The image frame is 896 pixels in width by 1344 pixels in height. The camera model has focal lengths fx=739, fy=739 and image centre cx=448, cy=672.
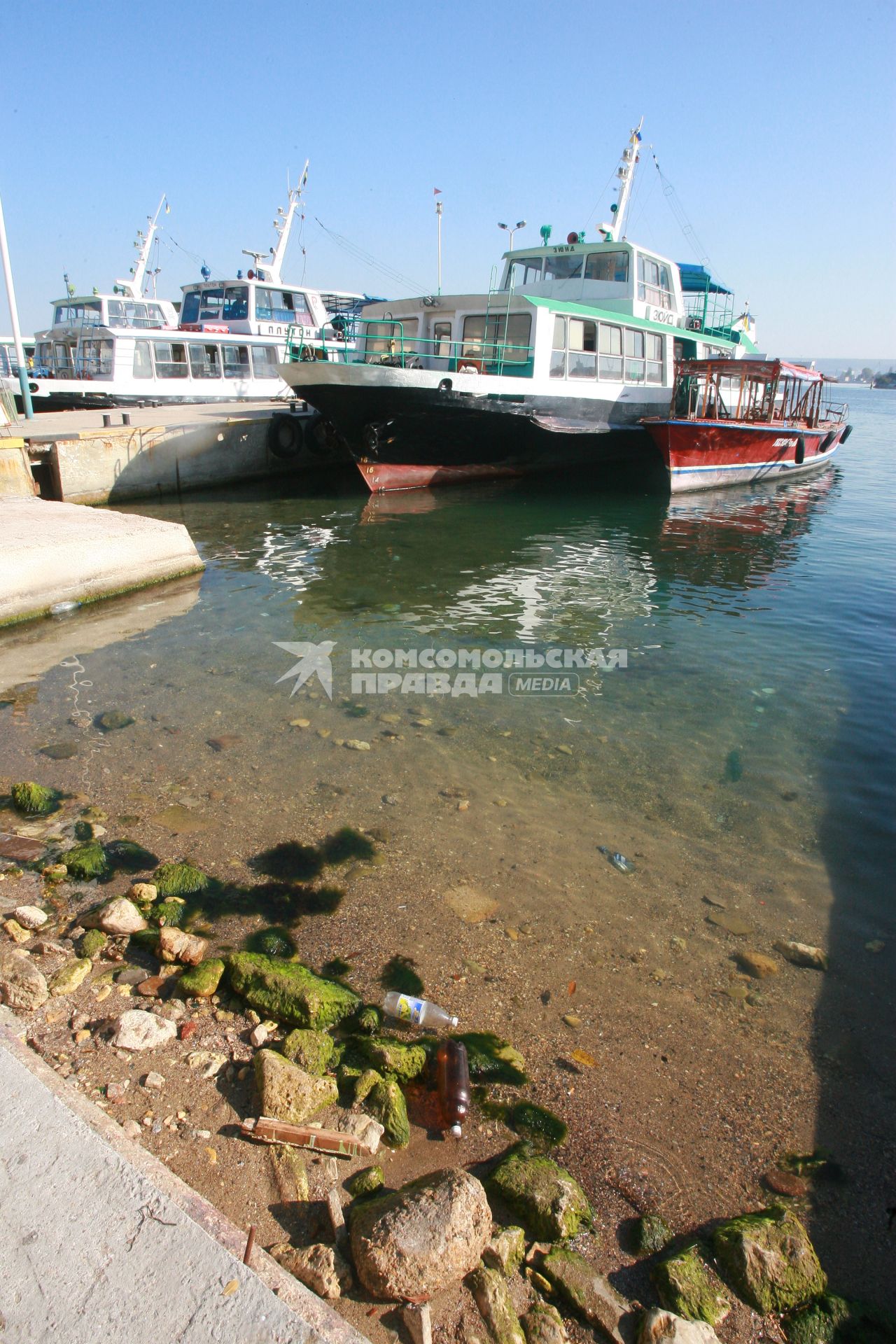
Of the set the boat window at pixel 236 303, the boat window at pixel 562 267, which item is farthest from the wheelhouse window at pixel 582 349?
the boat window at pixel 236 303

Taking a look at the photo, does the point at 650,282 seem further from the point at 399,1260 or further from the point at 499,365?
the point at 399,1260

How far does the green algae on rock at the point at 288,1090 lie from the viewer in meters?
2.62

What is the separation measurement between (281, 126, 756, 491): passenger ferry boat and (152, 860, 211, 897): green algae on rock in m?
11.6

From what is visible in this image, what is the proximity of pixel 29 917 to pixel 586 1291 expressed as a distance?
2876mm

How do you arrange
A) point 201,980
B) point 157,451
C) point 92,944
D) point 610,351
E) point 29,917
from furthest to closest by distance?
point 610,351, point 157,451, point 29,917, point 92,944, point 201,980

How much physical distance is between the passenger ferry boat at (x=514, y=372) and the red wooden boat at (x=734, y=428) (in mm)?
1064

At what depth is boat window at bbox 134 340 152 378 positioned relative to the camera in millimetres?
21453

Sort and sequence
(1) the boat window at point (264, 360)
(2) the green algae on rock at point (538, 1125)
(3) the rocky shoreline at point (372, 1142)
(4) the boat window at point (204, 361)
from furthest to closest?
(1) the boat window at point (264, 360), (4) the boat window at point (204, 361), (2) the green algae on rock at point (538, 1125), (3) the rocky shoreline at point (372, 1142)

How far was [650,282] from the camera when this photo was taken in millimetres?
19625

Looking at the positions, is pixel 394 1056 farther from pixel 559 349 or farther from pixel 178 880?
pixel 559 349

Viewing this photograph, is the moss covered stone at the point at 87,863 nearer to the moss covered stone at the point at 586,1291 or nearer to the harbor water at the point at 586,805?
the harbor water at the point at 586,805

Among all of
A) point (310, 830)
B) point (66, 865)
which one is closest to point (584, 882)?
point (310, 830)

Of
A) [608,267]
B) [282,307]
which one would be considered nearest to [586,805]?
[608,267]

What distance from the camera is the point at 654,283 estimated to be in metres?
20.0
